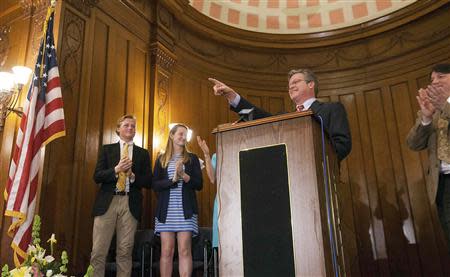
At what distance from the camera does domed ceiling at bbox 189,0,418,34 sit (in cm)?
654

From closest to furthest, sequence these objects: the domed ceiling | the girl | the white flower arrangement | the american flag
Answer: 1. the white flower arrangement
2. the american flag
3. the girl
4. the domed ceiling

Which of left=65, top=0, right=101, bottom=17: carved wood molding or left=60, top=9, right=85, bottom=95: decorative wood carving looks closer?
left=60, top=9, right=85, bottom=95: decorative wood carving

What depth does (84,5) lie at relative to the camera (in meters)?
4.34

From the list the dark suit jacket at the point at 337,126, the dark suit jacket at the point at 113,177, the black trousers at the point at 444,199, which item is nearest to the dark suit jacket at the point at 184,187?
the dark suit jacket at the point at 113,177

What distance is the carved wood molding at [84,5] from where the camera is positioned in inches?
166

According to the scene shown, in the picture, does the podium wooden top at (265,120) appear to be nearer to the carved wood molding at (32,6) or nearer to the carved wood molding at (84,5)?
the carved wood molding at (84,5)

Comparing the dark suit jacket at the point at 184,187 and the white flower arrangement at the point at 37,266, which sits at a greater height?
the dark suit jacket at the point at 184,187

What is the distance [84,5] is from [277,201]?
3.64 metres

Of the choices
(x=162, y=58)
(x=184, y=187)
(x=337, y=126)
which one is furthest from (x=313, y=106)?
(x=162, y=58)

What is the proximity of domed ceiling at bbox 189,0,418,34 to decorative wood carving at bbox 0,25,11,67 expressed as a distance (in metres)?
2.90

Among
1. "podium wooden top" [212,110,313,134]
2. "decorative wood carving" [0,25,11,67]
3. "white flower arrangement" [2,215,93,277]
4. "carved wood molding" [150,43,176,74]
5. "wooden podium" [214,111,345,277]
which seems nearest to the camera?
"white flower arrangement" [2,215,93,277]

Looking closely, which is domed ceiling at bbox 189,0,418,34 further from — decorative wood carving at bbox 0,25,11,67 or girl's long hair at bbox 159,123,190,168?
girl's long hair at bbox 159,123,190,168

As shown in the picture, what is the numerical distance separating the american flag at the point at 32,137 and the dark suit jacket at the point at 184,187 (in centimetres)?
90

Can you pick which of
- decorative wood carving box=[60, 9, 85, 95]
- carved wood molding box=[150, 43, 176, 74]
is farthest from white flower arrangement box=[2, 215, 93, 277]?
carved wood molding box=[150, 43, 176, 74]
